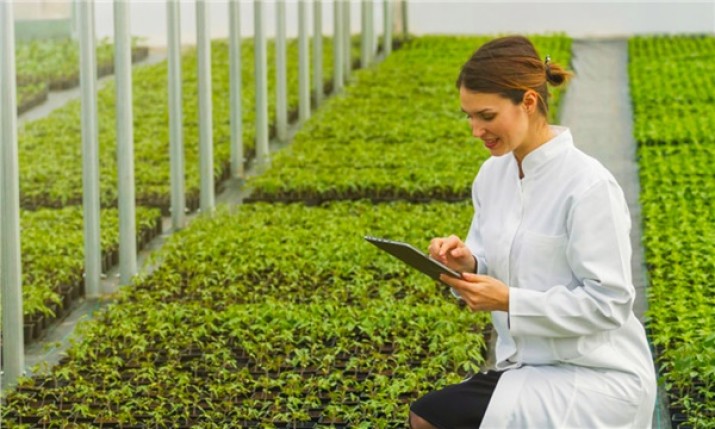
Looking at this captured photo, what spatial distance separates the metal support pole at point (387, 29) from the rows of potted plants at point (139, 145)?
487cm

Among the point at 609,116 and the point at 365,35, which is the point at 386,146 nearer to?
the point at 609,116

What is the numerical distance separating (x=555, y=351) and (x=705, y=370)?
288 cm

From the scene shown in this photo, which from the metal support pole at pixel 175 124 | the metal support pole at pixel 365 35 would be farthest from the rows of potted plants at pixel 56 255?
the metal support pole at pixel 365 35

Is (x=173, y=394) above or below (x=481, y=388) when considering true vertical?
below

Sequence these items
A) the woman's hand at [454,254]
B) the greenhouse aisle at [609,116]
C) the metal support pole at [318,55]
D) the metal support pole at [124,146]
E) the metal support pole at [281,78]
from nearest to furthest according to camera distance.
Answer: the woman's hand at [454,254]
the metal support pole at [124,146]
the greenhouse aisle at [609,116]
the metal support pole at [281,78]
the metal support pole at [318,55]

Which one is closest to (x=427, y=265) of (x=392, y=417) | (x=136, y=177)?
(x=392, y=417)

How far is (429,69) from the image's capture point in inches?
709

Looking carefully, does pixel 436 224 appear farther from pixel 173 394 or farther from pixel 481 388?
pixel 481 388

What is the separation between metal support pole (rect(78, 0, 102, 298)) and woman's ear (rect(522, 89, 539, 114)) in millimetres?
5621

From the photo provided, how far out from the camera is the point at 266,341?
7.61 metres

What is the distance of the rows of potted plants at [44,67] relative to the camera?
12.7 m

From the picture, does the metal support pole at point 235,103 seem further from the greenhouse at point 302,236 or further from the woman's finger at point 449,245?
the woman's finger at point 449,245

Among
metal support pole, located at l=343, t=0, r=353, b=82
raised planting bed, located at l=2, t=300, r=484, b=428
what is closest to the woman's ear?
raised planting bed, located at l=2, t=300, r=484, b=428

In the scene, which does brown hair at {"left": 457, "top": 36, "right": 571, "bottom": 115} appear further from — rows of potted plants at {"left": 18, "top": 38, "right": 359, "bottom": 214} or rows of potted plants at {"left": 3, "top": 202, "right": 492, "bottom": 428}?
rows of potted plants at {"left": 18, "top": 38, "right": 359, "bottom": 214}
